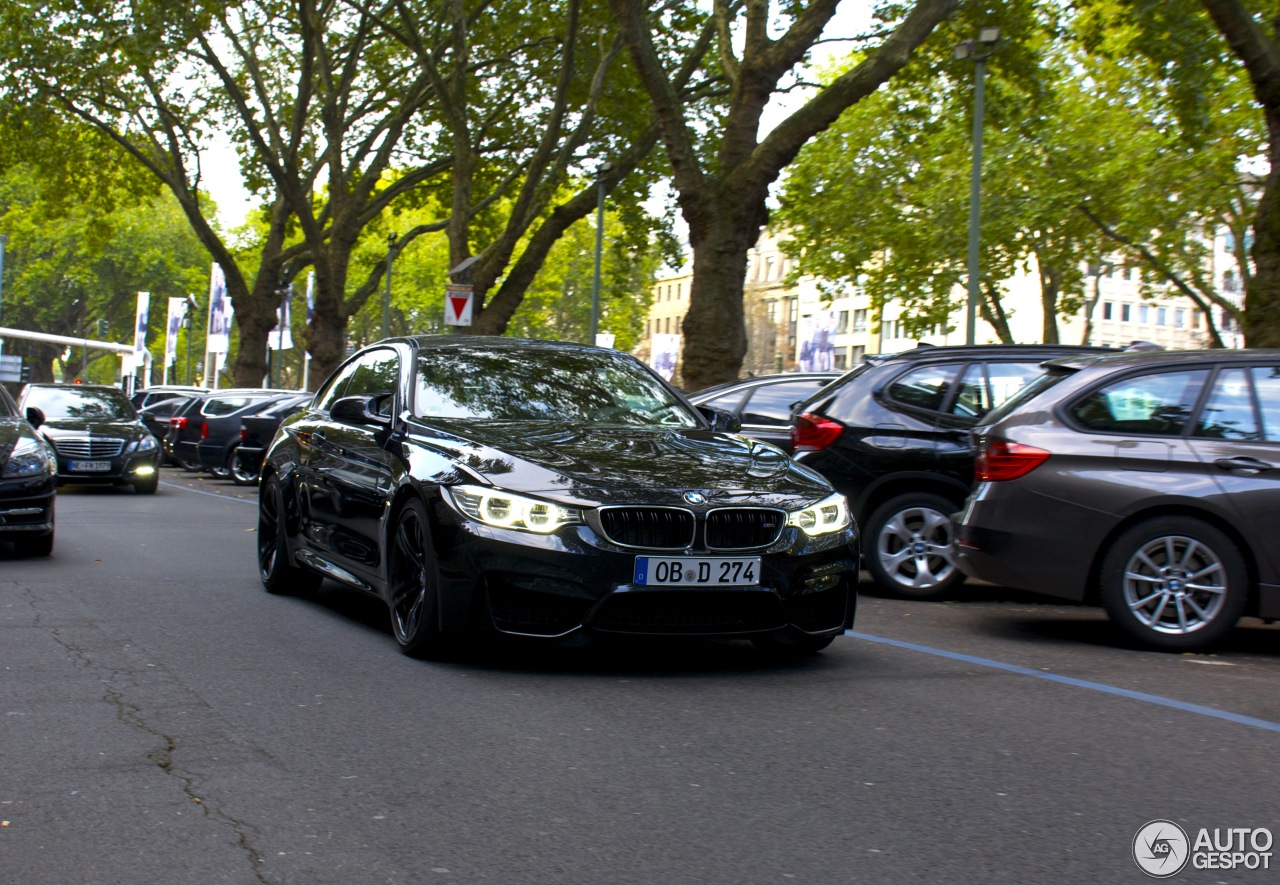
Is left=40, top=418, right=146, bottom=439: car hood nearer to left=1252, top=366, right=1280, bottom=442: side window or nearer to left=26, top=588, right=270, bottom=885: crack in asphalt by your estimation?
left=26, top=588, right=270, bottom=885: crack in asphalt

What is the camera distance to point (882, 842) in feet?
14.6

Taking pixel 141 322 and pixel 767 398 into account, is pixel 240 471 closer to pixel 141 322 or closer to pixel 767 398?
pixel 767 398

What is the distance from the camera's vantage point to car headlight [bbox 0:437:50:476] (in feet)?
38.8

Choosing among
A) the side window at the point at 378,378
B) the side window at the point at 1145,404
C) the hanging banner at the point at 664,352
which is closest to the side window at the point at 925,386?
the side window at the point at 1145,404

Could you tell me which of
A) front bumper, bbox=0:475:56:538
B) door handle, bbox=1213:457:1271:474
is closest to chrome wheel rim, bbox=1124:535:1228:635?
door handle, bbox=1213:457:1271:474

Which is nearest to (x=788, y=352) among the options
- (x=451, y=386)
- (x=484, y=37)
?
(x=484, y=37)

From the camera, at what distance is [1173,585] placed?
8352 mm

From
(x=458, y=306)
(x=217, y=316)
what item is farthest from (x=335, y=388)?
(x=217, y=316)

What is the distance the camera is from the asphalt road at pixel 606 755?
14.1ft

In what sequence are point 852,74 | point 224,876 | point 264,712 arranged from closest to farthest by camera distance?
point 224,876 < point 264,712 < point 852,74

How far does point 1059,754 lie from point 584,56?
26.8 metres

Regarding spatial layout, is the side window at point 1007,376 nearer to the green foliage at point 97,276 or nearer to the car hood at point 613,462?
Answer: the car hood at point 613,462

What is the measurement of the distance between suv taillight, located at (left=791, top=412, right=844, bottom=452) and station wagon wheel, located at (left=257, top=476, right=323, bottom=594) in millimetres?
3477

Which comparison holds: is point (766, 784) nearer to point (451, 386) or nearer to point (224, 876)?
point (224, 876)
